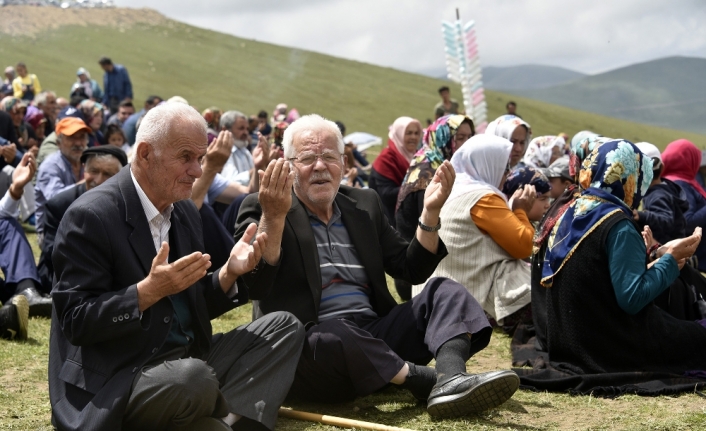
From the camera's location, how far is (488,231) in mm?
5766

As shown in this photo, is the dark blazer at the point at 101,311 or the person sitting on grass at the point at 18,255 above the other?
the dark blazer at the point at 101,311

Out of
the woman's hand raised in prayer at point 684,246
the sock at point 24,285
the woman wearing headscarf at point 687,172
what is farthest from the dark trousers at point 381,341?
the woman wearing headscarf at point 687,172

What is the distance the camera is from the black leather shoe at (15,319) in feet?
19.4

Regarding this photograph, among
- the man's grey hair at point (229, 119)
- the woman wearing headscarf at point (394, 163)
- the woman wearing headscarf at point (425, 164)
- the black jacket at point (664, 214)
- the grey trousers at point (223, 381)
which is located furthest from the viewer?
the man's grey hair at point (229, 119)

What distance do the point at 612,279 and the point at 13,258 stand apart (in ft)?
15.1

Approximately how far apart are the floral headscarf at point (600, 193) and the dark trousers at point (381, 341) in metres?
0.78

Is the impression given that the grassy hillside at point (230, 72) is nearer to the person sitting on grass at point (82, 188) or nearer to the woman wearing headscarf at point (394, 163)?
the woman wearing headscarf at point (394, 163)

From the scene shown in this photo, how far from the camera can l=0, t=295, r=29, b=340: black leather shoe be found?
5.93m

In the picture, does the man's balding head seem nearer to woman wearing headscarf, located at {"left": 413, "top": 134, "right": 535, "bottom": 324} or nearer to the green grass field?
woman wearing headscarf, located at {"left": 413, "top": 134, "right": 535, "bottom": 324}

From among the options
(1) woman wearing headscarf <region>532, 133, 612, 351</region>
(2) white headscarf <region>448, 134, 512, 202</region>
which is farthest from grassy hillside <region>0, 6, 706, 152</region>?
(1) woman wearing headscarf <region>532, 133, 612, 351</region>

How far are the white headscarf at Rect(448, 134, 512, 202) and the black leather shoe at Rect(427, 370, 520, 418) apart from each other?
2030 millimetres

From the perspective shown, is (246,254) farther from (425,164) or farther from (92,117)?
(92,117)

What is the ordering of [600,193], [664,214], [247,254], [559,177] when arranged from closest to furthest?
[247,254]
[600,193]
[664,214]
[559,177]

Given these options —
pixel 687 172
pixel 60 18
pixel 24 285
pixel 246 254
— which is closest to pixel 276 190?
pixel 246 254
